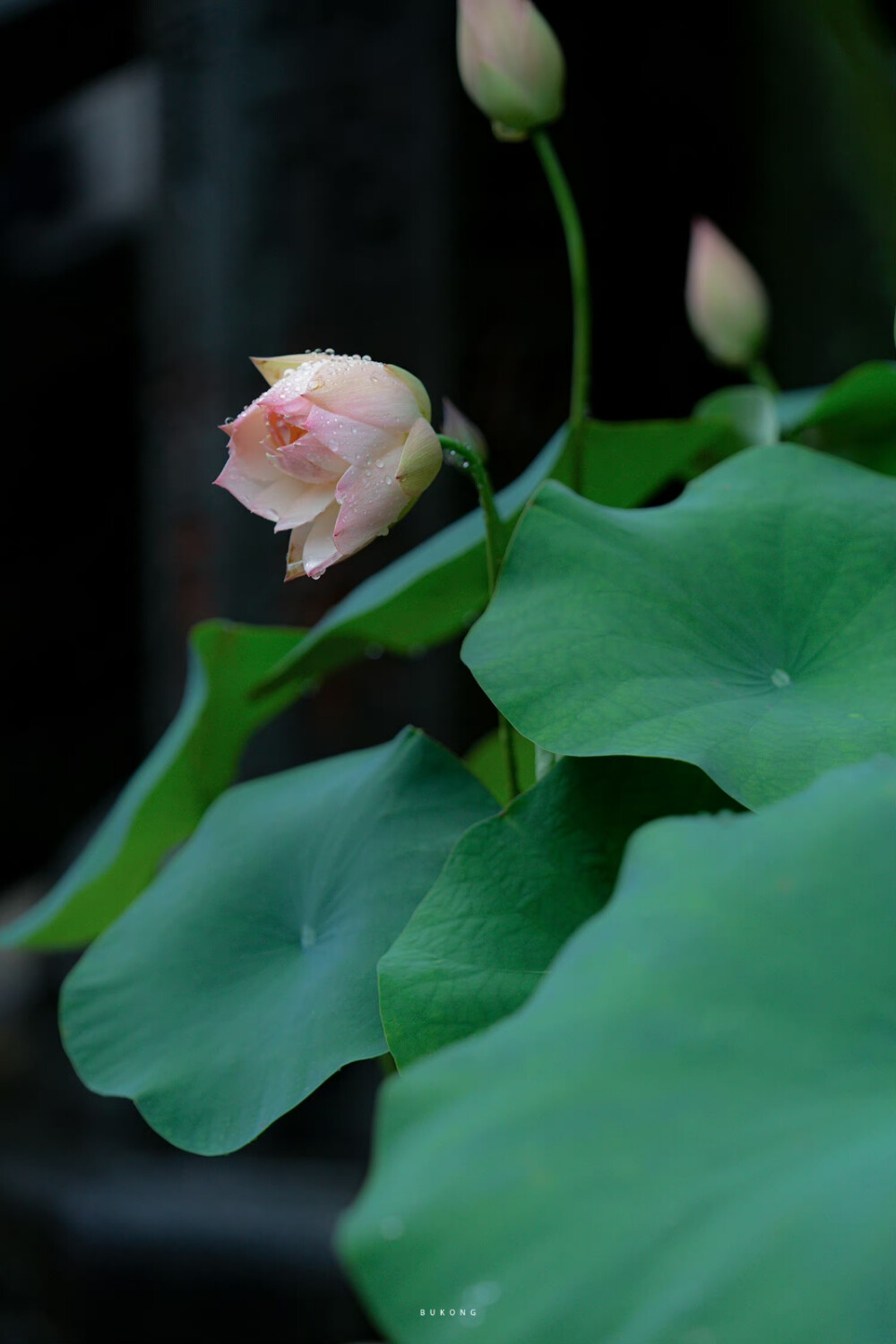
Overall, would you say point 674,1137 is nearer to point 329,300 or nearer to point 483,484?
point 483,484

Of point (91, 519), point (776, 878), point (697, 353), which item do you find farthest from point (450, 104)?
point (91, 519)

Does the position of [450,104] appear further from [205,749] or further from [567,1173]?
[567,1173]

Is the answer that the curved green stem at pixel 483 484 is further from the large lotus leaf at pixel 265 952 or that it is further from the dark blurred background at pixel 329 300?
the dark blurred background at pixel 329 300

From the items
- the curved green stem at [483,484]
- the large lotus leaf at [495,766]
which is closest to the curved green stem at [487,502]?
the curved green stem at [483,484]

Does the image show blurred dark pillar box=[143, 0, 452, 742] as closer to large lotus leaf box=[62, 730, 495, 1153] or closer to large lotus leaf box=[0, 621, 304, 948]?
large lotus leaf box=[0, 621, 304, 948]

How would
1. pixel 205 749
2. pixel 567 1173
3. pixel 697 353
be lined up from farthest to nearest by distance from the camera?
1. pixel 697 353
2. pixel 205 749
3. pixel 567 1173

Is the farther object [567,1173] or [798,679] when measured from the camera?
[798,679]

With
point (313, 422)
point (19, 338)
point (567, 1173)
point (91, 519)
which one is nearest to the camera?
point (567, 1173)
